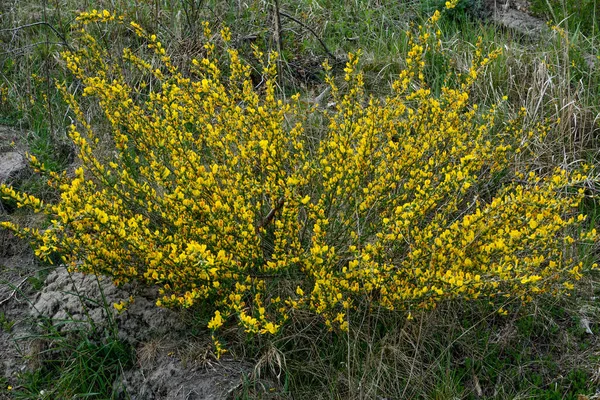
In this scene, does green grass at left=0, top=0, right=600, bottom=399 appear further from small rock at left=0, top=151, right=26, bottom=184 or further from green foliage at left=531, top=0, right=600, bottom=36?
small rock at left=0, top=151, right=26, bottom=184

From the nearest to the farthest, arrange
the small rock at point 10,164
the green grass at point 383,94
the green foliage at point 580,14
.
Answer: the green grass at point 383,94 → the small rock at point 10,164 → the green foliage at point 580,14

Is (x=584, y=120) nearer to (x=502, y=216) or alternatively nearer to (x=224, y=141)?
(x=502, y=216)

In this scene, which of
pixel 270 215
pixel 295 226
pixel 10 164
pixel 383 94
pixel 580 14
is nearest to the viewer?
pixel 295 226

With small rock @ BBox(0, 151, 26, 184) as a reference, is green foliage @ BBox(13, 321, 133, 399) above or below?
below

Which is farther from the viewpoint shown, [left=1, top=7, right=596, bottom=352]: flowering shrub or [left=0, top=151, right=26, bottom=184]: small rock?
[left=0, top=151, right=26, bottom=184]: small rock

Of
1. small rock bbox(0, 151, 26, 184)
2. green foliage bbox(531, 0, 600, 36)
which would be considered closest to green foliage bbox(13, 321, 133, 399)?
small rock bbox(0, 151, 26, 184)

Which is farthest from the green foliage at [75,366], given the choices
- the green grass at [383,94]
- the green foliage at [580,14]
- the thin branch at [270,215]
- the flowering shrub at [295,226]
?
the green foliage at [580,14]

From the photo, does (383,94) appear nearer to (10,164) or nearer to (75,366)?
(10,164)

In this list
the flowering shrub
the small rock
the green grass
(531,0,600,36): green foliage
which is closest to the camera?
the flowering shrub

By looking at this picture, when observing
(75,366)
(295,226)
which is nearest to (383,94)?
(295,226)

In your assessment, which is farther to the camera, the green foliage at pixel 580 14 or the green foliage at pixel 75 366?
the green foliage at pixel 580 14

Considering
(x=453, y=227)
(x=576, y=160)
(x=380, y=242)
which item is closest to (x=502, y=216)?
(x=453, y=227)

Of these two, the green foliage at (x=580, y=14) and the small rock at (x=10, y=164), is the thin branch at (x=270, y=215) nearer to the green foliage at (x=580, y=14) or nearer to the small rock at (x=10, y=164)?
the small rock at (x=10, y=164)

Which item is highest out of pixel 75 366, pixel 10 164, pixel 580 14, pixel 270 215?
pixel 580 14
